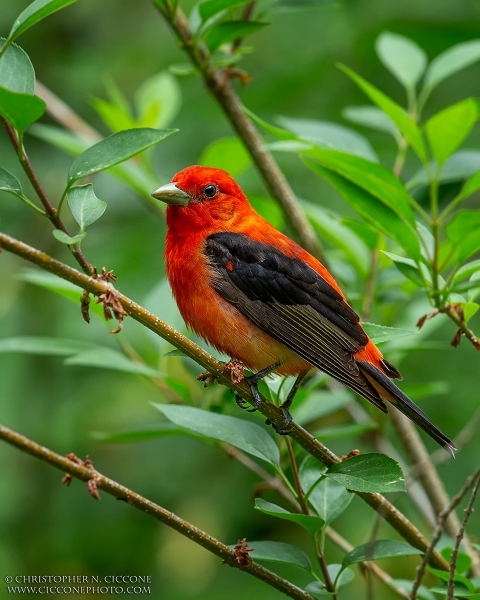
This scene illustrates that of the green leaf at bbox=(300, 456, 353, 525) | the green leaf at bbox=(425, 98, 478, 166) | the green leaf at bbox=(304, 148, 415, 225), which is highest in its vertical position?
the green leaf at bbox=(425, 98, 478, 166)

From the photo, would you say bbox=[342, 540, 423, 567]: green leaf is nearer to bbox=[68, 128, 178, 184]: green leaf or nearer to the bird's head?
bbox=[68, 128, 178, 184]: green leaf

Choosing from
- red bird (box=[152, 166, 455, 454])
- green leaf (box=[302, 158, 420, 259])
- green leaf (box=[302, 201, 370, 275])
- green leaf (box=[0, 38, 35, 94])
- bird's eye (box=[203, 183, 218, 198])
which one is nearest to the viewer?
green leaf (box=[0, 38, 35, 94])

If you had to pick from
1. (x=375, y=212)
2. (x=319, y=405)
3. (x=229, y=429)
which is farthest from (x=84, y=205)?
(x=319, y=405)

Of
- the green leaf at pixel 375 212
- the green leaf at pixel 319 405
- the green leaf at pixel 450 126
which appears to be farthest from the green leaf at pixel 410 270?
the green leaf at pixel 319 405

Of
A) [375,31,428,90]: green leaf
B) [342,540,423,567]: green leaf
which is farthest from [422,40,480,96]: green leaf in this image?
[342,540,423,567]: green leaf

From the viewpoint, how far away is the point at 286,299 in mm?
3838

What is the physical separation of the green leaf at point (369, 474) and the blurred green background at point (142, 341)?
86.5 inches

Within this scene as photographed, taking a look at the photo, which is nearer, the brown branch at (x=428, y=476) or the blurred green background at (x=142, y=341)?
the brown branch at (x=428, y=476)

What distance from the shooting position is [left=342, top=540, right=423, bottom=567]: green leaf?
248cm

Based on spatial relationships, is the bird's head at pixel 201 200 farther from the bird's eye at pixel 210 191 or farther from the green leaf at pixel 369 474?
the green leaf at pixel 369 474

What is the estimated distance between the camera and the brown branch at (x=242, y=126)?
3.62 meters

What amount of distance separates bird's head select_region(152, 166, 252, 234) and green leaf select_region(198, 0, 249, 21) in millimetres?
1025

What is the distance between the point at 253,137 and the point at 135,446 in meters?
3.25

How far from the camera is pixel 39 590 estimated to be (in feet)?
12.6
